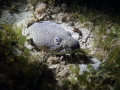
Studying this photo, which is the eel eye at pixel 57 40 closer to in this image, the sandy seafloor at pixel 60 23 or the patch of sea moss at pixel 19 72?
the sandy seafloor at pixel 60 23

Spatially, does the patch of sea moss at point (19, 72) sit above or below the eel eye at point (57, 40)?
below

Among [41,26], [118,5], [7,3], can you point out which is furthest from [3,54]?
[118,5]

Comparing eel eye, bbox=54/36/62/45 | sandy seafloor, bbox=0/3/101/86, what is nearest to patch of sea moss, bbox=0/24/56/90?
sandy seafloor, bbox=0/3/101/86

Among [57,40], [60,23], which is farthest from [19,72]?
[60,23]

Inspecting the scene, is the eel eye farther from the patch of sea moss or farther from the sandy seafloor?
the patch of sea moss

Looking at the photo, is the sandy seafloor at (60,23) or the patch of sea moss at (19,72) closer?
the patch of sea moss at (19,72)

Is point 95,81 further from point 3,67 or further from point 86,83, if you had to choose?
point 3,67

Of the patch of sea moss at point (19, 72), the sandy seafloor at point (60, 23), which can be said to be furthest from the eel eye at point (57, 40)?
the patch of sea moss at point (19, 72)

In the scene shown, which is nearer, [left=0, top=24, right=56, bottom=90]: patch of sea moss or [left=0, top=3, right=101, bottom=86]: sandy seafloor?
[left=0, top=24, right=56, bottom=90]: patch of sea moss
